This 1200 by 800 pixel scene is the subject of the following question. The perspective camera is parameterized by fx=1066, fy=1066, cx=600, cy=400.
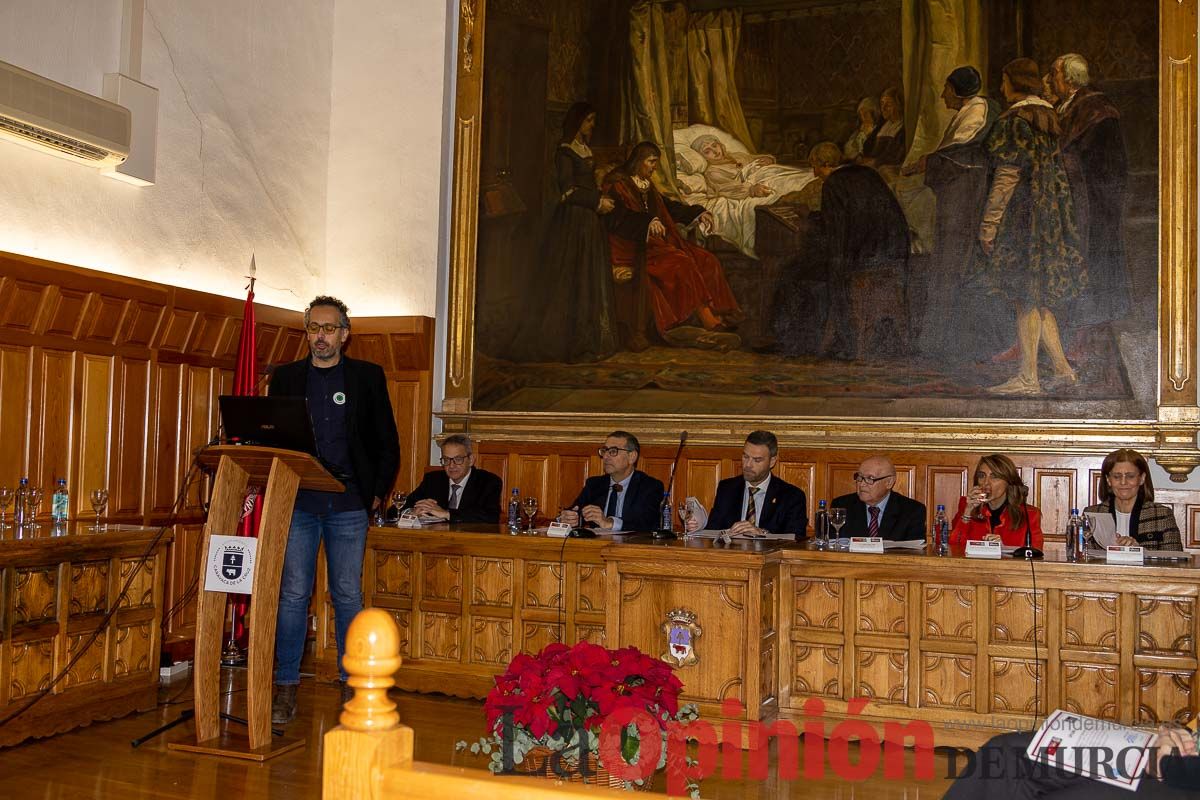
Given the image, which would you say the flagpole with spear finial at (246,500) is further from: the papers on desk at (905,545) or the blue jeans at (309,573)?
the papers on desk at (905,545)

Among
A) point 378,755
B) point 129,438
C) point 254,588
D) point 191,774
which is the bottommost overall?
point 191,774

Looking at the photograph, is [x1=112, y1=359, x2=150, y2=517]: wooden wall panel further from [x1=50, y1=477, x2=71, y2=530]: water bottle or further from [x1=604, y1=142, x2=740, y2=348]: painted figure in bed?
[x1=604, y1=142, x2=740, y2=348]: painted figure in bed

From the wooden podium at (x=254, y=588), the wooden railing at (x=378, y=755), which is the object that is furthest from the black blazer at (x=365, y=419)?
the wooden railing at (x=378, y=755)

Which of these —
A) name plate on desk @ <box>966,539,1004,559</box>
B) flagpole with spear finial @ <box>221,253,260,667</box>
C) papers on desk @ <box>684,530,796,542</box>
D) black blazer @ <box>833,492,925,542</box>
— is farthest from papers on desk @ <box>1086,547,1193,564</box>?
flagpole with spear finial @ <box>221,253,260,667</box>

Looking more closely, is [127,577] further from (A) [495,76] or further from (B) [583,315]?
(A) [495,76]

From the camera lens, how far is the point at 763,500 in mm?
5727

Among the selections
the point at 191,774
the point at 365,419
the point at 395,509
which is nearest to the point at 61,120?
the point at 365,419

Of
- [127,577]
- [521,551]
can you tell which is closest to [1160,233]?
[521,551]

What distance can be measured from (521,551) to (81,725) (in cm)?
216

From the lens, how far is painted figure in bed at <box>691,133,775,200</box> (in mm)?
6957

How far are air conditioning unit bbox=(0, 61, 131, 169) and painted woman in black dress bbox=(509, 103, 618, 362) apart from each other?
109 inches

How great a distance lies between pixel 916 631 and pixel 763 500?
48.6 inches

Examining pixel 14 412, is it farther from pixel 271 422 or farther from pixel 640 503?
pixel 640 503

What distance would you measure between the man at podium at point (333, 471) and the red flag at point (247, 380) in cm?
163
